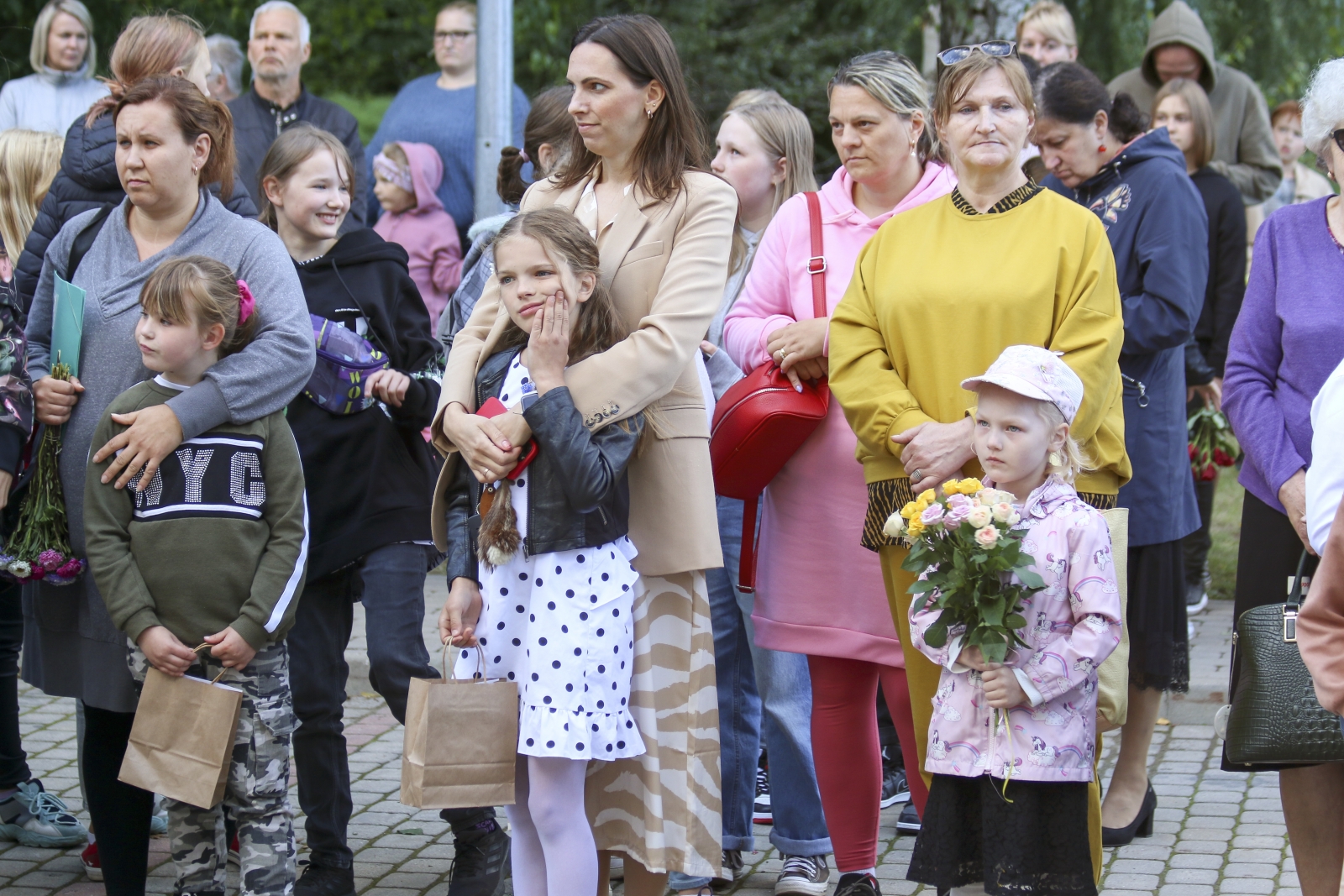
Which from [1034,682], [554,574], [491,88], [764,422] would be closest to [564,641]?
[554,574]

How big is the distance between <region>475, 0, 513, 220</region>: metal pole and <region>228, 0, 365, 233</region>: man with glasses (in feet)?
2.36

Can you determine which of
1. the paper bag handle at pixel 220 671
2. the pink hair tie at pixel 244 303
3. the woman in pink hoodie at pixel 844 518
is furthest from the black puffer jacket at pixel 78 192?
the woman in pink hoodie at pixel 844 518

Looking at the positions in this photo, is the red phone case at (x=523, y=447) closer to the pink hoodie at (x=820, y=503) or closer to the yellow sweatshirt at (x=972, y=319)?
the yellow sweatshirt at (x=972, y=319)

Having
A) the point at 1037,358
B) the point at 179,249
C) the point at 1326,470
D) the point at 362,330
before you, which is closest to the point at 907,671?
the point at 1037,358

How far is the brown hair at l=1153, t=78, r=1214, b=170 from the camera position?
6.69 meters

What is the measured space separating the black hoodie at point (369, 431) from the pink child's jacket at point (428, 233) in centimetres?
329

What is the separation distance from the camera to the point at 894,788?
523cm

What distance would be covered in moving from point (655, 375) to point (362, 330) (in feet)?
4.23

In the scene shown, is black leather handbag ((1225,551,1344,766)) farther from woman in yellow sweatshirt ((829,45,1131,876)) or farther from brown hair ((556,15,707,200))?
brown hair ((556,15,707,200))

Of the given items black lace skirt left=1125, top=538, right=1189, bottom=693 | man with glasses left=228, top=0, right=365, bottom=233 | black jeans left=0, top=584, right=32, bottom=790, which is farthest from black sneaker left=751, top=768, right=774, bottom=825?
man with glasses left=228, top=0, right=365, bottom=233

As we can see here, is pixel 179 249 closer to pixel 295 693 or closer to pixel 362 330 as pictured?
pixel 362 330

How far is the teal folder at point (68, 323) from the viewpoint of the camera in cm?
396

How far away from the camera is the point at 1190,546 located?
7676mm

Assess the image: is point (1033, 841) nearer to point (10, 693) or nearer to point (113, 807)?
point (113, 807)
